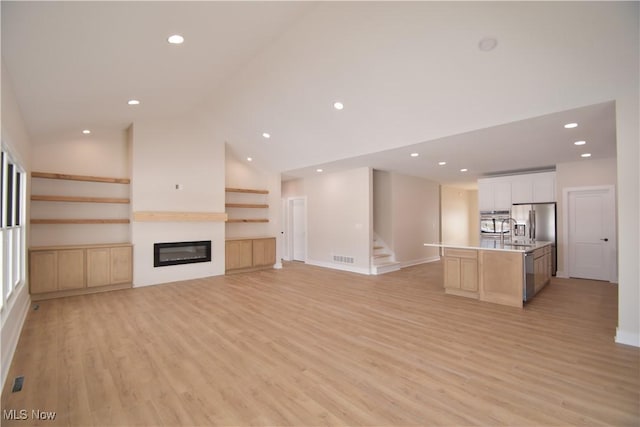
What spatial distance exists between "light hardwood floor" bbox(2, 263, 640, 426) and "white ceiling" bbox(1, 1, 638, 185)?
2.65 meters

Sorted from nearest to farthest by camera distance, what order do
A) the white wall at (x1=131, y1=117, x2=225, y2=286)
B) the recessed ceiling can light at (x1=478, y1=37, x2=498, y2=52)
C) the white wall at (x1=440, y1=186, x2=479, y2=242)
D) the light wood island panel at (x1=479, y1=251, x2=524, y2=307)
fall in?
1. the recessed ceiling can light at (x1=478, y1=37, x2=498, y2=52)
2. the light wood island panel at (x1=479, y1=251, x2=524, y2=307)
3. the white wall at (x1=131, y1=117, x2=225, y2=286)
4. the white wall at (x1=440, y1=186, x2=479, y2=242)

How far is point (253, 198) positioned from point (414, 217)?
4.62m

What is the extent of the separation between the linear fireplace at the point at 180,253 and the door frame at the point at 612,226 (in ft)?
26.3

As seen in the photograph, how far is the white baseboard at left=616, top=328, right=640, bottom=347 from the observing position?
3.25 meters

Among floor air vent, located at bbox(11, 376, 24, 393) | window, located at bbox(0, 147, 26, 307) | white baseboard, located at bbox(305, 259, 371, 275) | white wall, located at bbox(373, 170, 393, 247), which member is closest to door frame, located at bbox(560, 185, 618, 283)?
white wall, located at bbox(373, 170, 393, 247)

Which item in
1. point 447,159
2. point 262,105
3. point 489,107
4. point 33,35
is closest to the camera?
point 33,35

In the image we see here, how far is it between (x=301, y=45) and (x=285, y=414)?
399 cm

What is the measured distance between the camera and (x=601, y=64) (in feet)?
10.0

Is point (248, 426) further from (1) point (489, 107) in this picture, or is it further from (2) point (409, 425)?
(1) point (489, 107)

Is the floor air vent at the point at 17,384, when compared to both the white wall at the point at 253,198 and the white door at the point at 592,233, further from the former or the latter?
the white door at the point at 592,233

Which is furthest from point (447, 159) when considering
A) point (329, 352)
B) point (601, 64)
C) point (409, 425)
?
point (409, 425)

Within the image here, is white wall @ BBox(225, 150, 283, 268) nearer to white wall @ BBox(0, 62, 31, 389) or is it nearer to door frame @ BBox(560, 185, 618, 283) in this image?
white wall @ BBox(0, 62, 31, 389)

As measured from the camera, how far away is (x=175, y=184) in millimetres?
6672

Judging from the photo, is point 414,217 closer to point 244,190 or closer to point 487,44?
point 244,190
